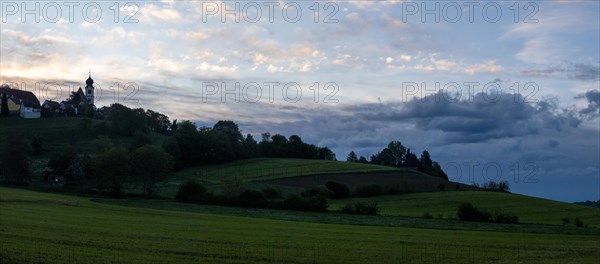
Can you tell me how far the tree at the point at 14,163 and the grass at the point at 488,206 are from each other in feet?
222

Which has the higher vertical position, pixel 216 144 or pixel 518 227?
pixel 216 144

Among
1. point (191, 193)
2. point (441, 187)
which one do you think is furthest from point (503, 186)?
point (191, 193)

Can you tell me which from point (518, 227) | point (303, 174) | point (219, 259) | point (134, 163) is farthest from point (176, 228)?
point (303, 174)

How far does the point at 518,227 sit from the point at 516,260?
45.5 metres

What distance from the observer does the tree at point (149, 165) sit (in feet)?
403

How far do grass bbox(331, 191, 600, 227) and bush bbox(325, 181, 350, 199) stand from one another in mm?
3255

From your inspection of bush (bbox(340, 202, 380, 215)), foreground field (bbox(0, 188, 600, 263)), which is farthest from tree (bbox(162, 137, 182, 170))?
foreground field (bbox(0, 188, 600, 263))

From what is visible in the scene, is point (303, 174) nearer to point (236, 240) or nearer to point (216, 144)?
point (216, 144)

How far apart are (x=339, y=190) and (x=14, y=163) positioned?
229 ft

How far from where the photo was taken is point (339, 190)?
131 meters

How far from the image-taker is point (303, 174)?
495 ft

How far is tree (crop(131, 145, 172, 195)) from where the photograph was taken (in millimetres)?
122750

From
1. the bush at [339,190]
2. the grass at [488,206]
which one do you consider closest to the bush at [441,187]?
the grass at [488,206]

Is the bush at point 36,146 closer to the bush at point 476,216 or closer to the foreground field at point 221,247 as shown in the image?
the foreground field at point 221,247
